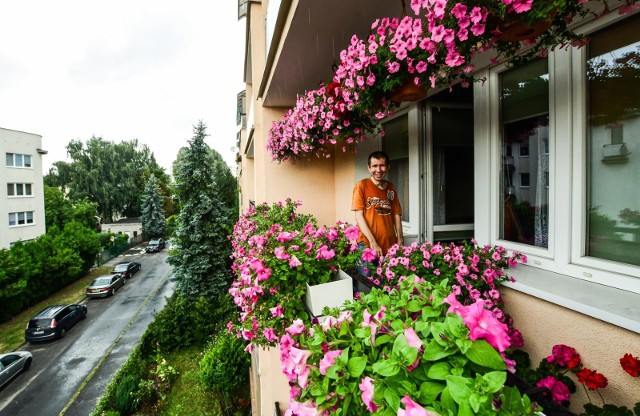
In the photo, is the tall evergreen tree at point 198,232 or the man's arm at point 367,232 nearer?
the man's arm at point 367,232

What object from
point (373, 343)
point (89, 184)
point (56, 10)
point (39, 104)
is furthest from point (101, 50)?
point (373, 343)

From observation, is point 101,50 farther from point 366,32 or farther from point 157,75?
point 366,32

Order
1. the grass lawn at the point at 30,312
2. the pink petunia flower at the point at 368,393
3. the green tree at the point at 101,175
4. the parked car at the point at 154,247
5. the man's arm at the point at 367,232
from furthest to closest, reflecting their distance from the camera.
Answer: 1. the green tree at the point at 101,175
2. the parked car at the point at 154,247
3. the grass lawn at the point at 30,312
4. the man's arm at the point at 367,232
5. the pink petunia flower at the point at 368,393

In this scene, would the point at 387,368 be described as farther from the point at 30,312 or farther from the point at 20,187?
the point at 20,187

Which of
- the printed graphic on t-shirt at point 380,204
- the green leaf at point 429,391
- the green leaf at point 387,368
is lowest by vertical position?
the green leaf at point 429,391

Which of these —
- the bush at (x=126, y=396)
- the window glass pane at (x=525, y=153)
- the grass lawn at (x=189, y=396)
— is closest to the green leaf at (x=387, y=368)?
the window glass pane at (x=525, y=153)

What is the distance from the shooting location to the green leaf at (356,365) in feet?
3.57

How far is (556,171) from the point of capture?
214 centimetres

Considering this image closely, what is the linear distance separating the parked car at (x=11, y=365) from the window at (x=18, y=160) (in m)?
19.7

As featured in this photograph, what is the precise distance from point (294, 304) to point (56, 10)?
899 inches

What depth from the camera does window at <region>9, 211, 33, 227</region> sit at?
84.3ft

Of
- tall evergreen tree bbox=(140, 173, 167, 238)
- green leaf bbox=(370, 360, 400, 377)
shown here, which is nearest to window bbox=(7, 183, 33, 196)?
tall evergreen tree bbox=(140, 173, 167, 238)

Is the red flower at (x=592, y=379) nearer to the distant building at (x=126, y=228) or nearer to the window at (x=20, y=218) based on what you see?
the window at (x=20, y=218)

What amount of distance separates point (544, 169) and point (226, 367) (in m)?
10.2
